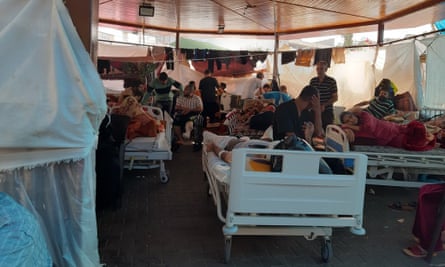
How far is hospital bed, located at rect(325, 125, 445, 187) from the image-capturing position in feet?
13.8

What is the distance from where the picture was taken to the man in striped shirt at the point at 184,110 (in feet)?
25.6

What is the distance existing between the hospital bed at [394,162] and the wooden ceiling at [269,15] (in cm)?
342

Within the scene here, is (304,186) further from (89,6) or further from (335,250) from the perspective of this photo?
(89,6)

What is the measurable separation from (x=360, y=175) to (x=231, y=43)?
1015cm

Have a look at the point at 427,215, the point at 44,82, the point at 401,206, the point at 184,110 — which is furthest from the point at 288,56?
the point at 44,82

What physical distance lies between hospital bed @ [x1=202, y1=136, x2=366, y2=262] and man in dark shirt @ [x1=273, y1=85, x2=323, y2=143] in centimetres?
107

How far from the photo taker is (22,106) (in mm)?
1836

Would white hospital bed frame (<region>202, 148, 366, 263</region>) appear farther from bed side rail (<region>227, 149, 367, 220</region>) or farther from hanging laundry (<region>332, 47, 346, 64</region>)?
hanging laundry (<region>332, 47, 346, 64</region>)

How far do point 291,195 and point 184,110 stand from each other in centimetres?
544

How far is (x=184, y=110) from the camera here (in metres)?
7.80

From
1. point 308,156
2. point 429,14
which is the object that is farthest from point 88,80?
point 429,14

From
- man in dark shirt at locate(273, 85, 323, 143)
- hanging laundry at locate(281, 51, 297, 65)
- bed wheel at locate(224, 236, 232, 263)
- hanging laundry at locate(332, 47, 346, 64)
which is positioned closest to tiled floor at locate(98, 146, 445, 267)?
bed wheel at locate(224, 236, 232, 263)

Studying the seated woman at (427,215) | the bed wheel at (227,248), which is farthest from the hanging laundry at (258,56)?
the bed wheel at (227,248)

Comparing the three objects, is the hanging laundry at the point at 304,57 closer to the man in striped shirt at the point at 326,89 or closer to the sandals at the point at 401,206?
the man in striped shirt at the point at 326,89
